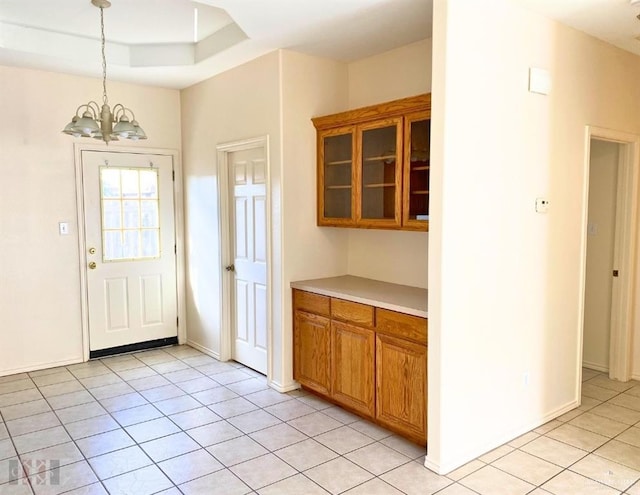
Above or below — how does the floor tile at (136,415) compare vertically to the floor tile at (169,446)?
above

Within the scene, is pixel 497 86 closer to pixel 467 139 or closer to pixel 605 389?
pixel 467 139

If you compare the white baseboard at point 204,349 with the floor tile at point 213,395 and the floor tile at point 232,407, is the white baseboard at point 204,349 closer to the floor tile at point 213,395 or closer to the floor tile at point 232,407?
the floor tile at point 213,395

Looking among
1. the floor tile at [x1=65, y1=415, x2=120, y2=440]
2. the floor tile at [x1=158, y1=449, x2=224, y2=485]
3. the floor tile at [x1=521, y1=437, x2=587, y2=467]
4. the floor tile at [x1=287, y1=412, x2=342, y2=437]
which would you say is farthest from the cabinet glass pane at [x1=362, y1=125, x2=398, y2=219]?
the floor tile at [x1=65, y1=415, x2=120, y2=440]

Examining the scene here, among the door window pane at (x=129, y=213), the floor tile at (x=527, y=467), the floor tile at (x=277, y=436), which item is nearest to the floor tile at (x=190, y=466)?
the floor tile at (x=277, y=436)

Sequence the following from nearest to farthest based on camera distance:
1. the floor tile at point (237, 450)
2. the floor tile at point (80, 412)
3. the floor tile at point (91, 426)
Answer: the floor tile at point (237, 450), the floor tile at point (91, 426), the floor tile at point (80, 412)

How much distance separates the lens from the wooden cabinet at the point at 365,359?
2.98 meters

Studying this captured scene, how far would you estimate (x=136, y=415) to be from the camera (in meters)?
3.51

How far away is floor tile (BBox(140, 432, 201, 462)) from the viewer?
294 cm

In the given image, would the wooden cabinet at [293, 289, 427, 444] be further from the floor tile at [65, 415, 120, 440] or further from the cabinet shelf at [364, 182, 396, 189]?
the floor tile at [65, 415, 120, 440]

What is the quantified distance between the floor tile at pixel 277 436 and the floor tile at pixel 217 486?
0.39 meters

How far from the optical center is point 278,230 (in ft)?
12.7

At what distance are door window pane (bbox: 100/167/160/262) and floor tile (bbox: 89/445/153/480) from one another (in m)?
2.31

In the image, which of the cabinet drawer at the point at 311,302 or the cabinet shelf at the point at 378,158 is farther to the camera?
the cabinet drawer at the point at 311,302

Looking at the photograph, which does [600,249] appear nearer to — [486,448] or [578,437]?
[578,437]
